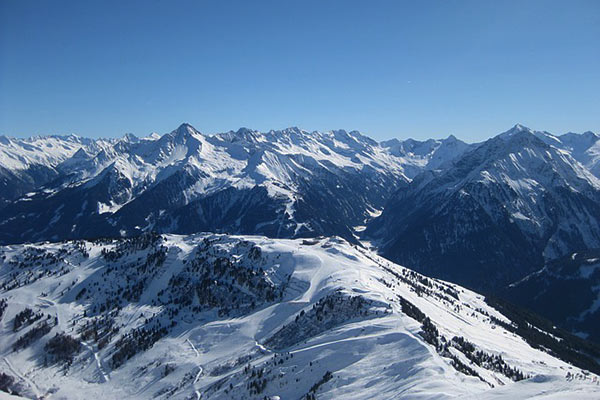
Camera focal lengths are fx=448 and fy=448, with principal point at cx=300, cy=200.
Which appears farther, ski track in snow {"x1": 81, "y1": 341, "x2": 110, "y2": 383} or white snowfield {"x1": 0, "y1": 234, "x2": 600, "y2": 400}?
ski track in snow {"x1": 81, "y1": 341, "x2": 110, "y2": 383}

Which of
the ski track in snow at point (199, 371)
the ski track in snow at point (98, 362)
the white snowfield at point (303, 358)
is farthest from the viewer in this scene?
the ski track in snow at point (98, 362)

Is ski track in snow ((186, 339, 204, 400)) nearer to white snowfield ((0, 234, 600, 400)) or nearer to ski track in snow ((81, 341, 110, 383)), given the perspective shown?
white snowfield ((0, 234, 600, 400))

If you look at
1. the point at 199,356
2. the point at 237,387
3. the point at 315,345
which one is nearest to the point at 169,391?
the point at 199,356

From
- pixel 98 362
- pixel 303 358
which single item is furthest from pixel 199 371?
pixel 98 362

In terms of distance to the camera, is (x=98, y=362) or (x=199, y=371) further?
(x=98, y=362)

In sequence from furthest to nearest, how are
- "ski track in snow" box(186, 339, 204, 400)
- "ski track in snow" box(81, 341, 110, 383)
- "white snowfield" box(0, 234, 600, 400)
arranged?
"ski track in snow" box(81, 341, 110, 383) → "ski track in snow" box(186, 339, 204, 400) → "white snowfield" box(0, 234, 600, 400)

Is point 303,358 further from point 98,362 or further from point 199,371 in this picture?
point 98,362

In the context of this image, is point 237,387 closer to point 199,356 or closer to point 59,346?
point 199,356

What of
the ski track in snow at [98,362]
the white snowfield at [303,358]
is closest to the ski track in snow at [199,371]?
the white snowfield at [303,358]

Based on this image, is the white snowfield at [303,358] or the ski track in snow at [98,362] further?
the ski track in snow at [98,362]

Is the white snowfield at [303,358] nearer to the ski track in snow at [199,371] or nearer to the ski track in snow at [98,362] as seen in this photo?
the ski track in snow at [199,371]

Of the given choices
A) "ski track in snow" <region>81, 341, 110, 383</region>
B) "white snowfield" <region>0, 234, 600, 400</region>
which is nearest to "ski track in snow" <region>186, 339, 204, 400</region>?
"white snowfield" <region>0, 234, 600, 400</region>
